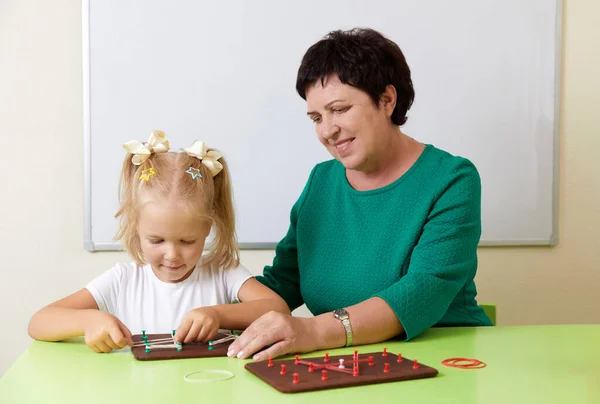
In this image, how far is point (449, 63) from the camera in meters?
2.63

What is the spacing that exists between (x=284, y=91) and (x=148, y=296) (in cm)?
116

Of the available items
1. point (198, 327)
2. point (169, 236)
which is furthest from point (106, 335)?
point (169, 236)

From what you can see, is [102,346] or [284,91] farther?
[284,91]

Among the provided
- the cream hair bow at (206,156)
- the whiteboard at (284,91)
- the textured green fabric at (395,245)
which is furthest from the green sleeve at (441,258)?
the whiteboard at (284,91)

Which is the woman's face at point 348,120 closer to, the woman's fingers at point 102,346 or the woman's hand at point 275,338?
the woman's hand at point 275,338

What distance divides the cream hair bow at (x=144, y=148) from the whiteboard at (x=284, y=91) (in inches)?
35.2

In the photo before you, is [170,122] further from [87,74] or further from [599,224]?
[599,224]

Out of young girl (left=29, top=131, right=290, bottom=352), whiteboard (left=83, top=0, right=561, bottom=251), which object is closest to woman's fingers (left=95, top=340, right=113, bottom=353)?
young girl (left=29, top=131, right=290, bottom=352)

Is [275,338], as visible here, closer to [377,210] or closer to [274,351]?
[274,351]

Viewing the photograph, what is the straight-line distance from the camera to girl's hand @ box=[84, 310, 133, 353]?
4.25 feet

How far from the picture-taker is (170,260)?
4.92 ft

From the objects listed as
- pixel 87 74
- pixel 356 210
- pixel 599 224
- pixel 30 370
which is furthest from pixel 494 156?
pixel 30 370

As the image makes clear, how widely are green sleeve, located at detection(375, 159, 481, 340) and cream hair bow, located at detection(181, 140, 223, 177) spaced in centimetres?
48

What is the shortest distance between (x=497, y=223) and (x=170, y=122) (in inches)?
49.2
